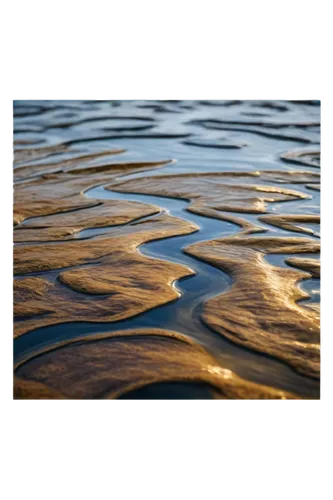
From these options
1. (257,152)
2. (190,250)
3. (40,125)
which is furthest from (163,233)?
(40,125)

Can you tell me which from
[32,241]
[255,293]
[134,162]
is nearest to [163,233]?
[32,241]

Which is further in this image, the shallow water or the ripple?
the ripple

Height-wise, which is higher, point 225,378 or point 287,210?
point 287,210

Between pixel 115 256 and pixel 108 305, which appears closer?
pixel 108 305

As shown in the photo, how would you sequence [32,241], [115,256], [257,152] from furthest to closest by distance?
[257,152]
[32,241]
[115,256]

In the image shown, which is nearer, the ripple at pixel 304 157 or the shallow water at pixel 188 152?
the shallow water at pixel 188 152
